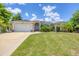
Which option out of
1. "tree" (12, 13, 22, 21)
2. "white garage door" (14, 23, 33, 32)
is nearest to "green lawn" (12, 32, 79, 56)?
"white garage door" (14, 23, 33, 32)

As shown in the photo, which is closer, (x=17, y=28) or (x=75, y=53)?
(x=75, y=53)

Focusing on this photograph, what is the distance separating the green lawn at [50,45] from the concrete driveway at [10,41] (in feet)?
0.32

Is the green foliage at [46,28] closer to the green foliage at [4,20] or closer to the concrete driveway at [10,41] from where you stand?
the concrete driveway at [10,41]

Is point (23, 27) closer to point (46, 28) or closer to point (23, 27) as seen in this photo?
point (23, 27)

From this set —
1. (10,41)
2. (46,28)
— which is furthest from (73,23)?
(10,41)

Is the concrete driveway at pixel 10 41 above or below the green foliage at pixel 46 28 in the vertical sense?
below

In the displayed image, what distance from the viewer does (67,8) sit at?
384 centimetres

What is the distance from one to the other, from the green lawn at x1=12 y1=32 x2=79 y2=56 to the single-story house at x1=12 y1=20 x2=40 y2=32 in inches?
6.6

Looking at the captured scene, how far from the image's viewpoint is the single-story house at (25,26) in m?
3.95

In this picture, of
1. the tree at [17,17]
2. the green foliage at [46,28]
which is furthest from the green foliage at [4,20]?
the green foliage at [46,28]

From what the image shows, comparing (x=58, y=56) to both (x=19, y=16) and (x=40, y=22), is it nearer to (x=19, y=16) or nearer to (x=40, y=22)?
(x=40, y=22)

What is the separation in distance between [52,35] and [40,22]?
36cm

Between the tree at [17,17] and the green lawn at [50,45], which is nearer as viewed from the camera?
the green lawn at [50,45]

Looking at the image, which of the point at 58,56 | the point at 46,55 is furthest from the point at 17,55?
the point at 58,56
